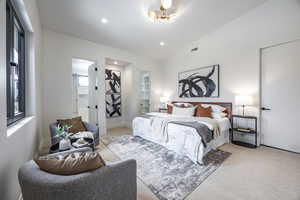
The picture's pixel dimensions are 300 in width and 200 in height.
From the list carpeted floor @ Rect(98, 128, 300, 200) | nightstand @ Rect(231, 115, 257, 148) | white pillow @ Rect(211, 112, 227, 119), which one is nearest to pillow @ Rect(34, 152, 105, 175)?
carpeted floor @ Rect(98, 128, 300, 200)

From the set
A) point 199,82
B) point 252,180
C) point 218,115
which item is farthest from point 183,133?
point 199,82

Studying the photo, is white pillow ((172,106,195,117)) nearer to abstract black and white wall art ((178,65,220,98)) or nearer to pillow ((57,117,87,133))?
abstract black and white wall art ((178,65,220,98))

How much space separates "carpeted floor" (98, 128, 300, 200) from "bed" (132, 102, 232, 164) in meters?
0.43

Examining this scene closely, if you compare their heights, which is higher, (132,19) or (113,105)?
(132,19)

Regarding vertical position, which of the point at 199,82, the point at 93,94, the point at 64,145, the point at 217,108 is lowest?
the point at 64,145

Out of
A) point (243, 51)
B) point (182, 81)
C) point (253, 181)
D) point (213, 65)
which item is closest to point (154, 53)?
point (182, 81)

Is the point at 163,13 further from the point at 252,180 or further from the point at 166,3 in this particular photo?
the point at 252,180

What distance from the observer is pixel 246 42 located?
3322 millimetres

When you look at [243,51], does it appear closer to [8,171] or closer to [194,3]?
[194,3]

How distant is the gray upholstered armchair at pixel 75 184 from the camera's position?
32.3 inches

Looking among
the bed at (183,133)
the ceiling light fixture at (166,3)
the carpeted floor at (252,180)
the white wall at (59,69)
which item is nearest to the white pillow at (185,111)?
the bed at (183,133)

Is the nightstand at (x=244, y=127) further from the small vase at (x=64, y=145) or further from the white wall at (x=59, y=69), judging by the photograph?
the white wall at (x=59, y=69)

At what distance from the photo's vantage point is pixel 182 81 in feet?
15.6

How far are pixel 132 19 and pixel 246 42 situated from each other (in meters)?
2.96
